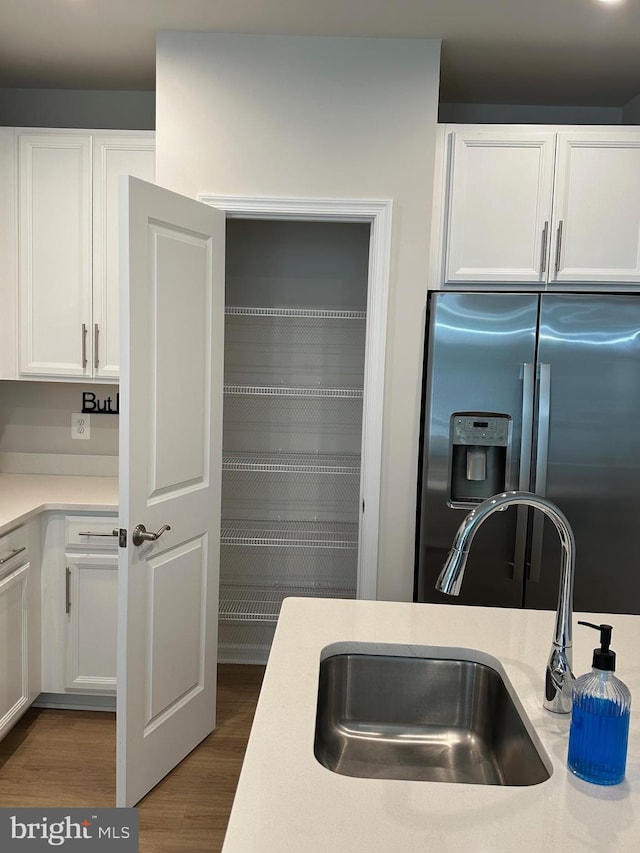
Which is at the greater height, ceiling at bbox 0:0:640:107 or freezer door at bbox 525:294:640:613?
ceiling at bbox 0:0:640:107

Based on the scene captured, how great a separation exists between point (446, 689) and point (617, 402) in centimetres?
161

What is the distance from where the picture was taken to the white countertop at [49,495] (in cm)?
282

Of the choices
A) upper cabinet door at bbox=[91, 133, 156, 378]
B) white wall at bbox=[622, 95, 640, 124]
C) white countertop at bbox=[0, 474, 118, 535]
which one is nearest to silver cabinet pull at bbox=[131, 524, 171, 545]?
white countertop at bbox=[0, 474, 118, 535]

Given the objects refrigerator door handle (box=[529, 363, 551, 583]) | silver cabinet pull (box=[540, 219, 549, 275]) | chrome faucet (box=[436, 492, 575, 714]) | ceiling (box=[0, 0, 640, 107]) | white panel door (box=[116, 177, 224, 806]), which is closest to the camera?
chrome faucet (box=[436, 492, 575, 714])

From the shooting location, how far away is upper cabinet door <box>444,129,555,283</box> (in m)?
2.88

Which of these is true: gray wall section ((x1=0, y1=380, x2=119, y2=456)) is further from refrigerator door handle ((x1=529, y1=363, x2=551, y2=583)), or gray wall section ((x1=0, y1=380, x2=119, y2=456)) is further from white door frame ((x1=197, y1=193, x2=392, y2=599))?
refrigerator door handle ((x1=529, y1=363, x2=551, y2=583))

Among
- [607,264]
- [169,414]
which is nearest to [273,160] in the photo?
[169,414]

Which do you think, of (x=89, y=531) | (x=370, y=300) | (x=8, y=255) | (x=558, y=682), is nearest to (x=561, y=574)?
(x=558, y=682)

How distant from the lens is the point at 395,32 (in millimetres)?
2744

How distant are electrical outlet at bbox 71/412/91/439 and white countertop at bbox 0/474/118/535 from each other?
0.73ft

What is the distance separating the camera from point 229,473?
3744 millimetres

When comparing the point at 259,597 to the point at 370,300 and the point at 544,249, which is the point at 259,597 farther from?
the point at 544,249

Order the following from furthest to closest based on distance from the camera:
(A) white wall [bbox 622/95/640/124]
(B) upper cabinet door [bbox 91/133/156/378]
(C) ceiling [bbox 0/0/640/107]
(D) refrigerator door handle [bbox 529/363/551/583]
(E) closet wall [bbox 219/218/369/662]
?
(E) closet wall [bbox 219/218/369/662], (A) white wall [bbox 622/95/640/124], (B) upper cabinet door [bbox 91/133/156/378], (D) refrigerator door handle [bbox 529/363/551/583], (C) ceiling [bbox 0/0/640/107]

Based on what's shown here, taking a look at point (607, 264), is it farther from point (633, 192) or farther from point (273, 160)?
point (273, 160)
